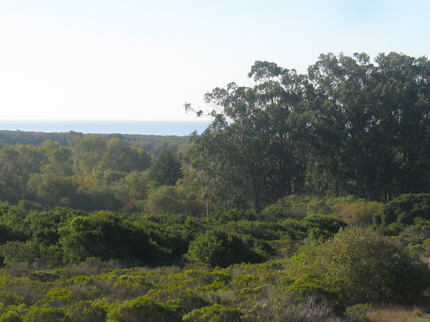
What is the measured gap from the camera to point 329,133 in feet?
99.5

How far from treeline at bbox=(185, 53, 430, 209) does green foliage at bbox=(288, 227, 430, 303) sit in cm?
2197

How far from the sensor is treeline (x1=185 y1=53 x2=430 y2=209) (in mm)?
30281

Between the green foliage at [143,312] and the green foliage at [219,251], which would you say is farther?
the green foliage at [219,251]

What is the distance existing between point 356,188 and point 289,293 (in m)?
26.3

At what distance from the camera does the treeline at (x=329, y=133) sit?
3028 centimetres

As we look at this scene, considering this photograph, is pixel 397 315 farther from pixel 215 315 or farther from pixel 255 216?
pixel 255 216

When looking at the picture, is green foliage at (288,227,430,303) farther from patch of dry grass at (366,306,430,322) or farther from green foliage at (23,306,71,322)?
green foliage at (23,306,71,322)

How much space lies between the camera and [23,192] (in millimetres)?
36250

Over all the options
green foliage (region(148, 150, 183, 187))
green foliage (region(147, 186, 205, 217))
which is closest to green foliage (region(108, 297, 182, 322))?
green foliage (region(147, 186, 205, 217))

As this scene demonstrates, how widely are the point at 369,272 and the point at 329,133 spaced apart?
2371cm

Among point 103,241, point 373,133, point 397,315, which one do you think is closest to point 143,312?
point 397,315

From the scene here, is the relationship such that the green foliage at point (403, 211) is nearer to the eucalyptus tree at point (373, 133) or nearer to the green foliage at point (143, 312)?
the eucalyptus tree at point (373, 133)

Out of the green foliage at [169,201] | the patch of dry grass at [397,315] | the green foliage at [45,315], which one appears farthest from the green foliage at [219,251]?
the green foliage at [169,201]

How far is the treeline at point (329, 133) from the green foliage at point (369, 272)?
22.0 metres
